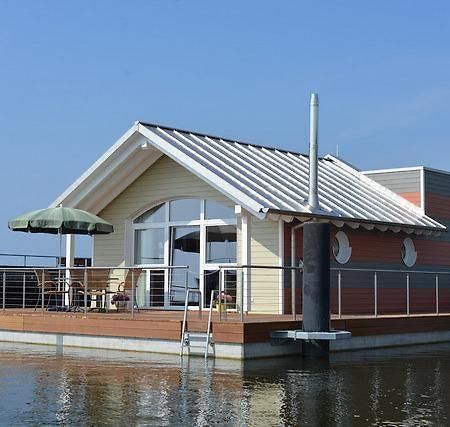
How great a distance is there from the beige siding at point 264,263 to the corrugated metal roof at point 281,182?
847 millimetres

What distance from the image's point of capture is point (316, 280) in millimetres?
14117

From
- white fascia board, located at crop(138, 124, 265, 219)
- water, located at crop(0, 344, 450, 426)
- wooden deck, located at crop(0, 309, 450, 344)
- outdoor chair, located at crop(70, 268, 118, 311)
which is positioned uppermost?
white fascia board, located at crop(138, 124, 265, 219)

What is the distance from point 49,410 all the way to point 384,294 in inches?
495

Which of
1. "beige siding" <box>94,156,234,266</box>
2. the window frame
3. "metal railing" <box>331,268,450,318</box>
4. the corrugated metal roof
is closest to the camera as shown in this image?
the corrugated metal roof

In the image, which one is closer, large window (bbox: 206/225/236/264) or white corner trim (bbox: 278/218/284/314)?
white corner trim (bbox: 278/218/284/314)

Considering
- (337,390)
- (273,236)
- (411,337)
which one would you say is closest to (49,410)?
(337,390)

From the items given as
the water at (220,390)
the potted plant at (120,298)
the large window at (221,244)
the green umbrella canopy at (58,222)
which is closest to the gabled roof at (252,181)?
the large window at (221,244)

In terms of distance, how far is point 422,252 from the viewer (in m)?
21.8

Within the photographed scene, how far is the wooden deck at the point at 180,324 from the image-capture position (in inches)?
551

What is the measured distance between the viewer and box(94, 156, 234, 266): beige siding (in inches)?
773

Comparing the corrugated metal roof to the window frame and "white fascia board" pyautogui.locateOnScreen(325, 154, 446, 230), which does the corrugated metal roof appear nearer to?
"white fascia board" pyautogui.locateOnScreen(325, 154, 446, 230)

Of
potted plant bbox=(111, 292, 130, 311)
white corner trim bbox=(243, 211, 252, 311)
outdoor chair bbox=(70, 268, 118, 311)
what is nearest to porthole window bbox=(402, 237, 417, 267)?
white corner trim bbox=(243, 211, 252, 311)

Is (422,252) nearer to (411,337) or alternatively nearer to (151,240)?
(411,337)

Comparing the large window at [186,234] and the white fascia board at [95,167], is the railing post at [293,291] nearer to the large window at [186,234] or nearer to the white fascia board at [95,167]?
the large window at [186,234]
